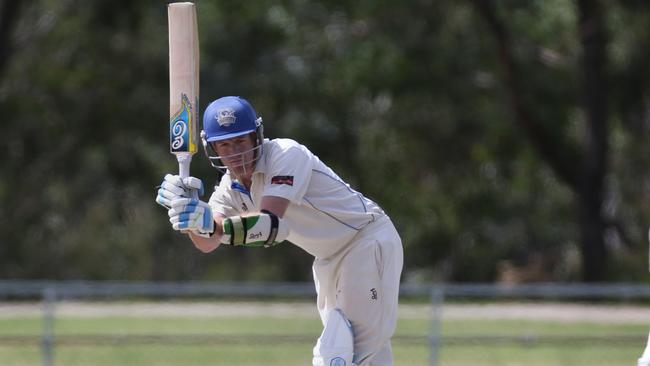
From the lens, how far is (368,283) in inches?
250

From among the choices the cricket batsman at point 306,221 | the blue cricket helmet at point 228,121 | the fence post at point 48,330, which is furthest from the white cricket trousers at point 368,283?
the fence post at point 48,330

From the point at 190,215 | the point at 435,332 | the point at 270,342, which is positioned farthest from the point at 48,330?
the point at 190,215

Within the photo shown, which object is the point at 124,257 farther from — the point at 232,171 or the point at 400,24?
the point at 232,171

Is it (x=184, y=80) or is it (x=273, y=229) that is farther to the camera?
(x=184, y=80)

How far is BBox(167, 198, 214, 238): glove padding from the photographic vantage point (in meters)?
5.64

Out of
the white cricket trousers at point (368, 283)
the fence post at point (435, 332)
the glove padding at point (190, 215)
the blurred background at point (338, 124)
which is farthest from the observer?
the blurred background at point (338, 124)

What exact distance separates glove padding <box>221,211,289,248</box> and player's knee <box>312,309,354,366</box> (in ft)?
2.27

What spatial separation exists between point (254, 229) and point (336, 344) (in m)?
0.82

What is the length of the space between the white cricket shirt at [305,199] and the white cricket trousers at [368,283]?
0.06m

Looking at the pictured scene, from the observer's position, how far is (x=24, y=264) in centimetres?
2592

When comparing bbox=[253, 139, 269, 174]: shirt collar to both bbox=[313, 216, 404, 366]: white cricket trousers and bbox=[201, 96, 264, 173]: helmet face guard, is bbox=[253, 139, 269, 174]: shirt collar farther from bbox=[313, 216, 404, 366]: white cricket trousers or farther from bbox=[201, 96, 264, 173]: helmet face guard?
bbox=[313, 216, 404, 366]: white cricket trousers

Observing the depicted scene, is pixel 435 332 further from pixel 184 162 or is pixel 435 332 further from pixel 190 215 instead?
pixel 190 215

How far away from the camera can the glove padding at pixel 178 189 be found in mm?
5781

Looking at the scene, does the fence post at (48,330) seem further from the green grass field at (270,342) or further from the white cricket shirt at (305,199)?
the white cricket shirt at (305,199)
